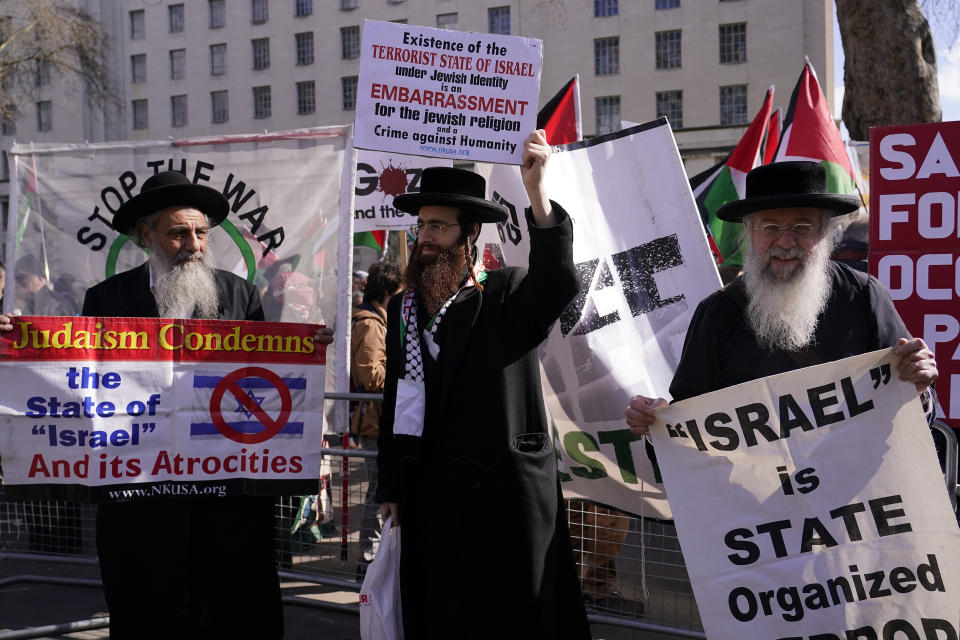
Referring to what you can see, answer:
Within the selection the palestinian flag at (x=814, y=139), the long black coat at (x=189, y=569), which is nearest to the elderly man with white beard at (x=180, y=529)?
the long black coat at (x=189, y=569)

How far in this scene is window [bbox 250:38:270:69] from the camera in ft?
171

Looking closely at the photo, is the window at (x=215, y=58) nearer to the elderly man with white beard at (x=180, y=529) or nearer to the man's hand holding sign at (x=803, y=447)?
the elderly man with white beard at (x=180, y=529)

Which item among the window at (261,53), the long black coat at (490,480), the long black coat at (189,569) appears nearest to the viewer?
the long black coat at (490,480)

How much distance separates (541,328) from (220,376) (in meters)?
1.44

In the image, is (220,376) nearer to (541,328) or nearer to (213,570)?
(213,570)

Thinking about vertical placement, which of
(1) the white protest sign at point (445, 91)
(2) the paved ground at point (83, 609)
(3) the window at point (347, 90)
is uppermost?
(3) the window at point (347, 90)

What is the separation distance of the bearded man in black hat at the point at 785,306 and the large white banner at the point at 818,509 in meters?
0.14

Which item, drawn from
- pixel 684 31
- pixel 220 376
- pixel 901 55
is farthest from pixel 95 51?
pixel 684 31

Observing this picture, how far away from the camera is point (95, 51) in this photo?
78.1 ft

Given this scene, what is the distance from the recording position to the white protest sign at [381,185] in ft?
23.7

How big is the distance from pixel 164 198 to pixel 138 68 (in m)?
56.6

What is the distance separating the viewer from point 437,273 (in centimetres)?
331

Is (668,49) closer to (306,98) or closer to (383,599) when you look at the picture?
(306,98)

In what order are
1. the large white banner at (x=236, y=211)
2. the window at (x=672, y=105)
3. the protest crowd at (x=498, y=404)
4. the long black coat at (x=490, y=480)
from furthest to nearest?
the window at (x=672, y=105)
the large white banner at (x=236, y=211)
the long black coat at (x=490, y=480)
the protest crowd at (x=498, y=404)
